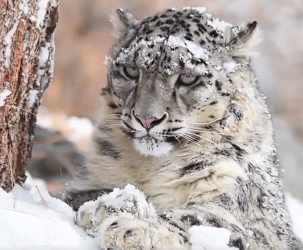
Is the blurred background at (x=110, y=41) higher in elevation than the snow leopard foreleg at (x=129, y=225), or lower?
higher

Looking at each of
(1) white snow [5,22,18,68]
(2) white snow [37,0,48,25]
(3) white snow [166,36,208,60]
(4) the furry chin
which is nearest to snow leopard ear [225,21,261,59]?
(3) white snow [166,36,208,60]

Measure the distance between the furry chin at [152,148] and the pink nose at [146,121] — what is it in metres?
0.10

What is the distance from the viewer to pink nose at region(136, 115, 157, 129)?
2.80 metres

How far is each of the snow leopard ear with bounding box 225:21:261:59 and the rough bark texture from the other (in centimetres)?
85

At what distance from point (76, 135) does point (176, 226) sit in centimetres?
392

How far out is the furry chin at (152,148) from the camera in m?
2.91

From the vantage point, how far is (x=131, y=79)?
10.0 ft

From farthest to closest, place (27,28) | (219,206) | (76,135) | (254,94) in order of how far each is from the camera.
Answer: (76,135) → (254,94) → (27,28) → (219,206)

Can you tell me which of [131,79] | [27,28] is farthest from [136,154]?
[27,28]

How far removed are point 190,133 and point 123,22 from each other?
733 millimetres

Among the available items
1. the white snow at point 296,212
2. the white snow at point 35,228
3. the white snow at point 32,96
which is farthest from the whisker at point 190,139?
the white snow at point 296,212

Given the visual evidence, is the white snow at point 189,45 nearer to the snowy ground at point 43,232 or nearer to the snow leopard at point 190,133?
the snow leopard at point 190,133

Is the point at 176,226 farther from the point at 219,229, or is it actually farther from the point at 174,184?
the point at 174,184

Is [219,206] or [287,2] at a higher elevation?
[287,2]
